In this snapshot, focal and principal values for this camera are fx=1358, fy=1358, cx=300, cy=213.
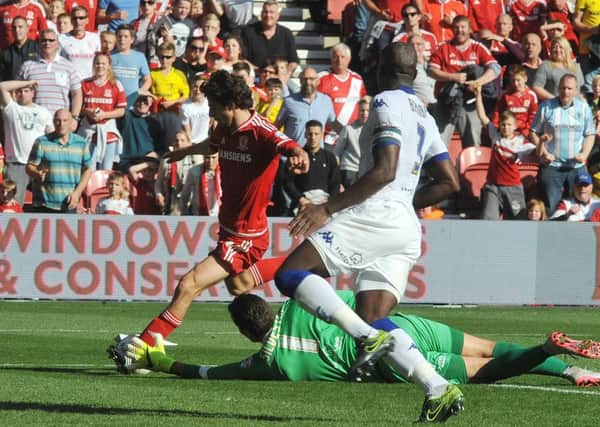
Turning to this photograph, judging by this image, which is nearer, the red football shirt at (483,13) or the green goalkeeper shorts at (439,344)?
the green goalkeeper shorts at (439,344)

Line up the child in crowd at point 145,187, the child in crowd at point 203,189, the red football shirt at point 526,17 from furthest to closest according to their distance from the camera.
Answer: the red football shirt at point 526,17, the child in crowd at point 145,187, the child in crowd at point 203,189

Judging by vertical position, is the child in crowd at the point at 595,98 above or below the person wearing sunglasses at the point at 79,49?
below

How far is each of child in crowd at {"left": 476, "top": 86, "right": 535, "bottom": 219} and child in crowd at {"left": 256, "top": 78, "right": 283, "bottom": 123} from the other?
339cm

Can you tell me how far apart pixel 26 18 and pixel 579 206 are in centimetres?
903

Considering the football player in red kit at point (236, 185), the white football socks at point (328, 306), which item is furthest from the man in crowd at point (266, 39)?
the white football socks at point (328, 306)

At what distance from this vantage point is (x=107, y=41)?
20734mm

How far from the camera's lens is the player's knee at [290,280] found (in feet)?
23.5

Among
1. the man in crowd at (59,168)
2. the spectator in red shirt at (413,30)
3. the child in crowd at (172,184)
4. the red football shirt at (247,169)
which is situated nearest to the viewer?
the red football shirt at (247,169)

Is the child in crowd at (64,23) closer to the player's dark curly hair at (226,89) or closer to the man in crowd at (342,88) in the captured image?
the man in crowd at (342,88)

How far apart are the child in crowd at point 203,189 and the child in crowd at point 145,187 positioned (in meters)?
0.63

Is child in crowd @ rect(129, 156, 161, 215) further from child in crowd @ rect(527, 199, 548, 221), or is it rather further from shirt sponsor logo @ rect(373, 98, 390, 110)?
shirt sponsor logo @ rect(373, 98, 390, 110)

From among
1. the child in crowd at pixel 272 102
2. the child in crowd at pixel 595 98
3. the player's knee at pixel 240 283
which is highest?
the player's knee at pixel 240 283

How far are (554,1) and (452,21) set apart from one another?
8.67 feet

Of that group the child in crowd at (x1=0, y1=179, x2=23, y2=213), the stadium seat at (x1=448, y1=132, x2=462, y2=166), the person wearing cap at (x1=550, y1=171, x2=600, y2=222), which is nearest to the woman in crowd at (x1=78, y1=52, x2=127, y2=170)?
the child in crowd at (x1=0, y1=179, x2=23, y2=213)
